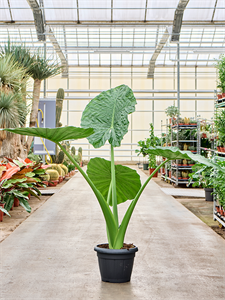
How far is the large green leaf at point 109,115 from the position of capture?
7.64 feet

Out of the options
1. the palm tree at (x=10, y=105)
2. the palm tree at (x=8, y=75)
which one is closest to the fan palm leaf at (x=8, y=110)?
the palm tree at (x=10, y=105)

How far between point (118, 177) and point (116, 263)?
0.65m

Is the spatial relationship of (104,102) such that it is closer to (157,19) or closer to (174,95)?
(157,19)

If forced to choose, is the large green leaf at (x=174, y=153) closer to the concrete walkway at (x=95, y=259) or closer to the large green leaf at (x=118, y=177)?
the large green leaf at (x=118, y=177)

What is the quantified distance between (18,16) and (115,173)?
474 inches

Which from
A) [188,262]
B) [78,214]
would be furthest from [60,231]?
[188,262]

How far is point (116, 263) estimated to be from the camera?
227 centimetres

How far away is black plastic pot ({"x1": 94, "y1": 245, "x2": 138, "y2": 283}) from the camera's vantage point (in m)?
2.23

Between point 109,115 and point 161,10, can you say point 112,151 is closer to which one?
point 109,115

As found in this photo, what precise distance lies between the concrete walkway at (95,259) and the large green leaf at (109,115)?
3.29ft

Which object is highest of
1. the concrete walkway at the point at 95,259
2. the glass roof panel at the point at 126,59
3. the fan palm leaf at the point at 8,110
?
the glass roof panel at the point at 126,59

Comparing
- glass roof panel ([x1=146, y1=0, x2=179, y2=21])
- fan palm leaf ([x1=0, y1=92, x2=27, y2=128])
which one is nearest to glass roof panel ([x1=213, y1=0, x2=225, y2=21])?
glass roof panel ([x1=146, y1=0, x2=179, y2=21])

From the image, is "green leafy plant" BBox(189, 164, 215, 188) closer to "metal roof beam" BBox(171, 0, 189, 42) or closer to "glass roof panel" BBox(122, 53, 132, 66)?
"metal roof beam" BBox(171, 0, 189, 42)

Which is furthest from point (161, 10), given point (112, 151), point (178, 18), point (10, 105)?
point (112, 151)
